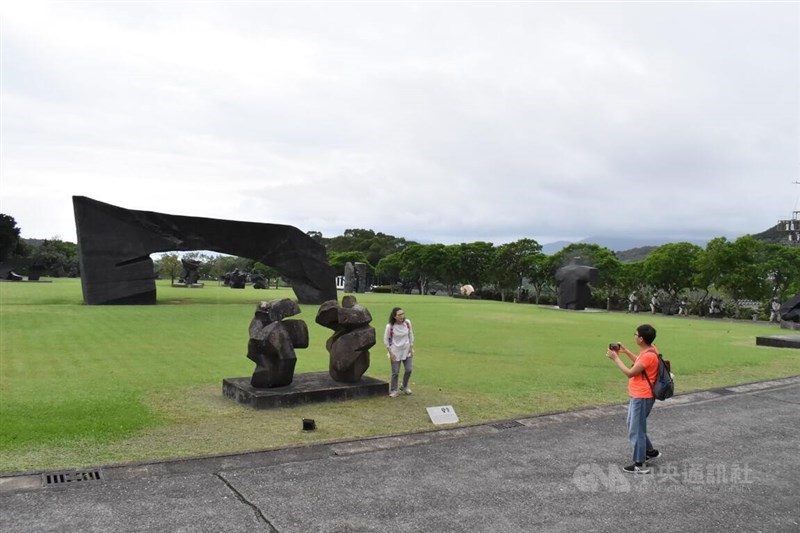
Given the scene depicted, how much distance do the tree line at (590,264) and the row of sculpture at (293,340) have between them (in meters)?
29.8

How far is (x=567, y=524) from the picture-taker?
4.52 meters

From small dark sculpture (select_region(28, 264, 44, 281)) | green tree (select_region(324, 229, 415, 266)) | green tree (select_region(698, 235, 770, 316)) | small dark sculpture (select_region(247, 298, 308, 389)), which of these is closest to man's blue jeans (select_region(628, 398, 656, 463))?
small dark sculpture (select_region(247, 298, 308, 389))

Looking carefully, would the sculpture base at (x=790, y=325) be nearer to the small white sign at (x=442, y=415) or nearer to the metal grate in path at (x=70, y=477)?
the small white sign at (x=442, y=415)

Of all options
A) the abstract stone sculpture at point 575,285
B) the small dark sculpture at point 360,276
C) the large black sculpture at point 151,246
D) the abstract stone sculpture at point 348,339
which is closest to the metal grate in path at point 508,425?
the abstract stone sculpture at point 348,339

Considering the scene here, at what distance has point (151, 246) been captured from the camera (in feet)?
83.7

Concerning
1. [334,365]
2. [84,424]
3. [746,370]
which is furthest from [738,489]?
[746,370]

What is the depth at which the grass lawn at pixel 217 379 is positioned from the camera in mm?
6504

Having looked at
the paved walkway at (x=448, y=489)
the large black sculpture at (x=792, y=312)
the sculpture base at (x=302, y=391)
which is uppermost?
the large black sculpture at (x=792, y=312)

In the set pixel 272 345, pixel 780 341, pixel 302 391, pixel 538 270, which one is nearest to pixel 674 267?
pixel 538 270

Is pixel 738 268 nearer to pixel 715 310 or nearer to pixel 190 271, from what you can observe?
pixel 715 310

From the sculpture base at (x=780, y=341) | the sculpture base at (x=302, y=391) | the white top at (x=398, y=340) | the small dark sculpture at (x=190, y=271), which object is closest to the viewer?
the sculpture base at (x=302, y=391)

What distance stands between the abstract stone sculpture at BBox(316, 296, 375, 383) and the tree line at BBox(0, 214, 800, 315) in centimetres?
2976

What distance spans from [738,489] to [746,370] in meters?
8.70

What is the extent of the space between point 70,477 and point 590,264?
1455 inches
